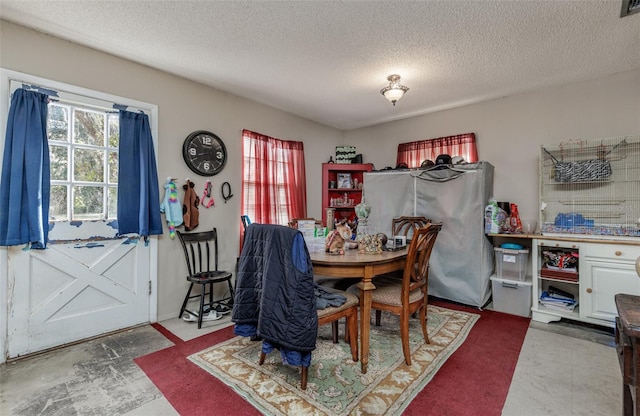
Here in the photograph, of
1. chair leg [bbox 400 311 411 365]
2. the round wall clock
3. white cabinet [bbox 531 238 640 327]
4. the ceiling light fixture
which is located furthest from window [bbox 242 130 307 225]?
white cabinet [bbox 531 238 640 327]

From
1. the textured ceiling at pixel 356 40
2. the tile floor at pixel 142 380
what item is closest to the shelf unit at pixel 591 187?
the textured ceiling at pixel 356 40

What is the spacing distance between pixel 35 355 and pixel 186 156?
2043 millimetres

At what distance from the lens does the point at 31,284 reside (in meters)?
2.25

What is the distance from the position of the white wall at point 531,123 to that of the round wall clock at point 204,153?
2407 millimetres

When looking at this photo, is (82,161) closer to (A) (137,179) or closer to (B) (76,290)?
(A) (137,179)

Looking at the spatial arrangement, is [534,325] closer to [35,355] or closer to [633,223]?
[633,223]

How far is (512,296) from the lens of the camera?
318 cm

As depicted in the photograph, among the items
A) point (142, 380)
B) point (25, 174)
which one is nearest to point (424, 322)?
point (142, 380)

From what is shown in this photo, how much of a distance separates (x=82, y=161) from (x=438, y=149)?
13.4 ft

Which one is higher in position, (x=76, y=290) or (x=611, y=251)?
(x=611, y=251)

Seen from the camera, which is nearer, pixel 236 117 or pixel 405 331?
pixel 405 331

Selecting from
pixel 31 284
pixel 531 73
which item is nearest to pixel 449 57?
pixel 531 73

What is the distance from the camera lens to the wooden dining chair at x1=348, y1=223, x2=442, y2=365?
2.04 meters

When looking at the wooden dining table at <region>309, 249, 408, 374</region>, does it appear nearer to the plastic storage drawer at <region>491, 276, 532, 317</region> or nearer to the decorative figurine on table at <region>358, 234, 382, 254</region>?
the decorative figurine on table at <region>358, 234, 382, 254</region>
